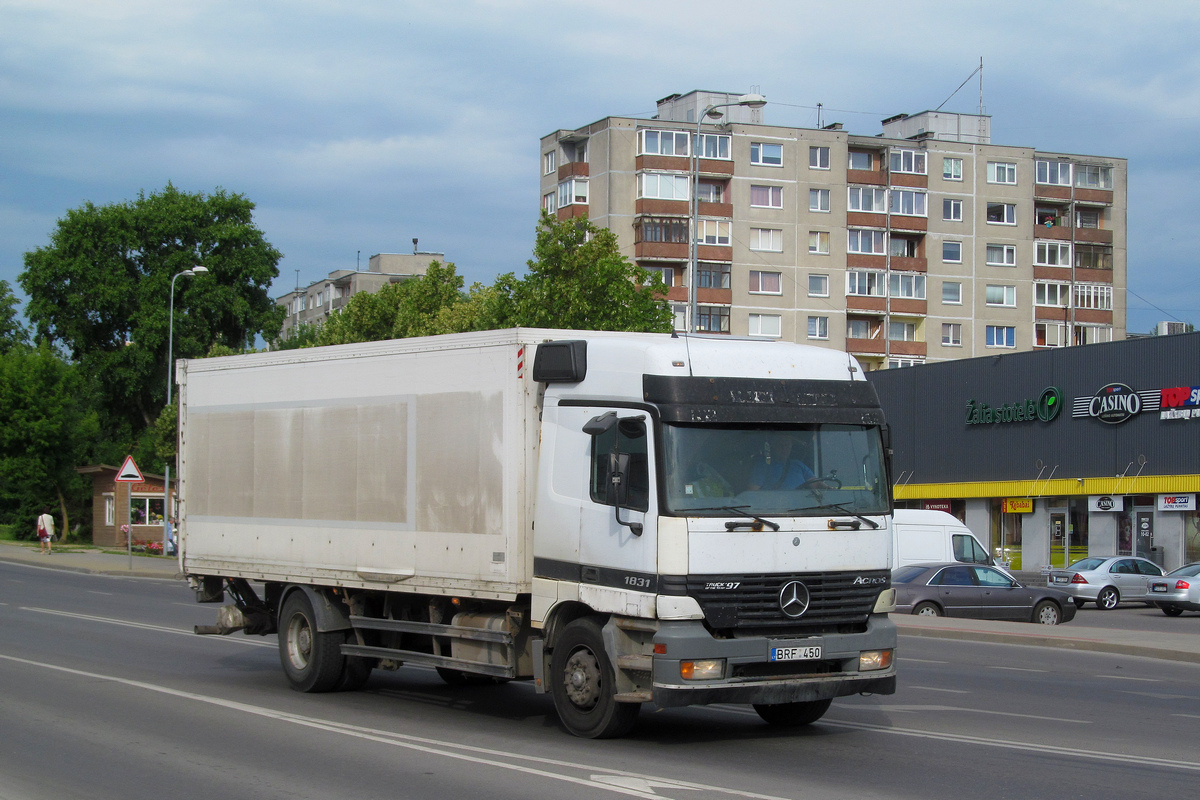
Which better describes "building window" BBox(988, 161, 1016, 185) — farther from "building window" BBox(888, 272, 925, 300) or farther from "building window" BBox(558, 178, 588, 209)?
"building window" BBox(558, 178, 588, 209)

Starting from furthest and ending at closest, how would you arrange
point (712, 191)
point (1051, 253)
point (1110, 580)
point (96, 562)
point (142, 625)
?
point (1051, 253)
point (712, 191)
point (96, 562)
point (1110, 580)
point (142, 625)

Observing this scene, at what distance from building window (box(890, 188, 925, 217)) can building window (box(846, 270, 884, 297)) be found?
14.2ft

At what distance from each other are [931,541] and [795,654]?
18.7 metres

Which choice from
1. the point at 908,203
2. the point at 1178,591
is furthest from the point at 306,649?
the point at 908,203

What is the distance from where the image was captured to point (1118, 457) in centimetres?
4109

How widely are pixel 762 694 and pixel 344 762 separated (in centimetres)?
292

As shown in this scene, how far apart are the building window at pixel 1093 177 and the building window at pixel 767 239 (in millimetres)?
21115

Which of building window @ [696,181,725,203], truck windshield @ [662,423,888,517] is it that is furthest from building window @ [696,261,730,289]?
truck windshield @ [662,423,888,517]

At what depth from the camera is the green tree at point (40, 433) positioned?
57.3m

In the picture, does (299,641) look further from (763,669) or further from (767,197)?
(767,197)

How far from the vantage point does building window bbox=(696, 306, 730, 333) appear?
75.8 m

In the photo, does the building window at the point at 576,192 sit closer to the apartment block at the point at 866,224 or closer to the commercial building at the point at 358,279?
the apartment block at the point at 866,224

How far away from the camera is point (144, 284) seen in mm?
62312

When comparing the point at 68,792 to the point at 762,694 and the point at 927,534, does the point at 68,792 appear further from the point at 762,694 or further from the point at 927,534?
the point at 927,534
